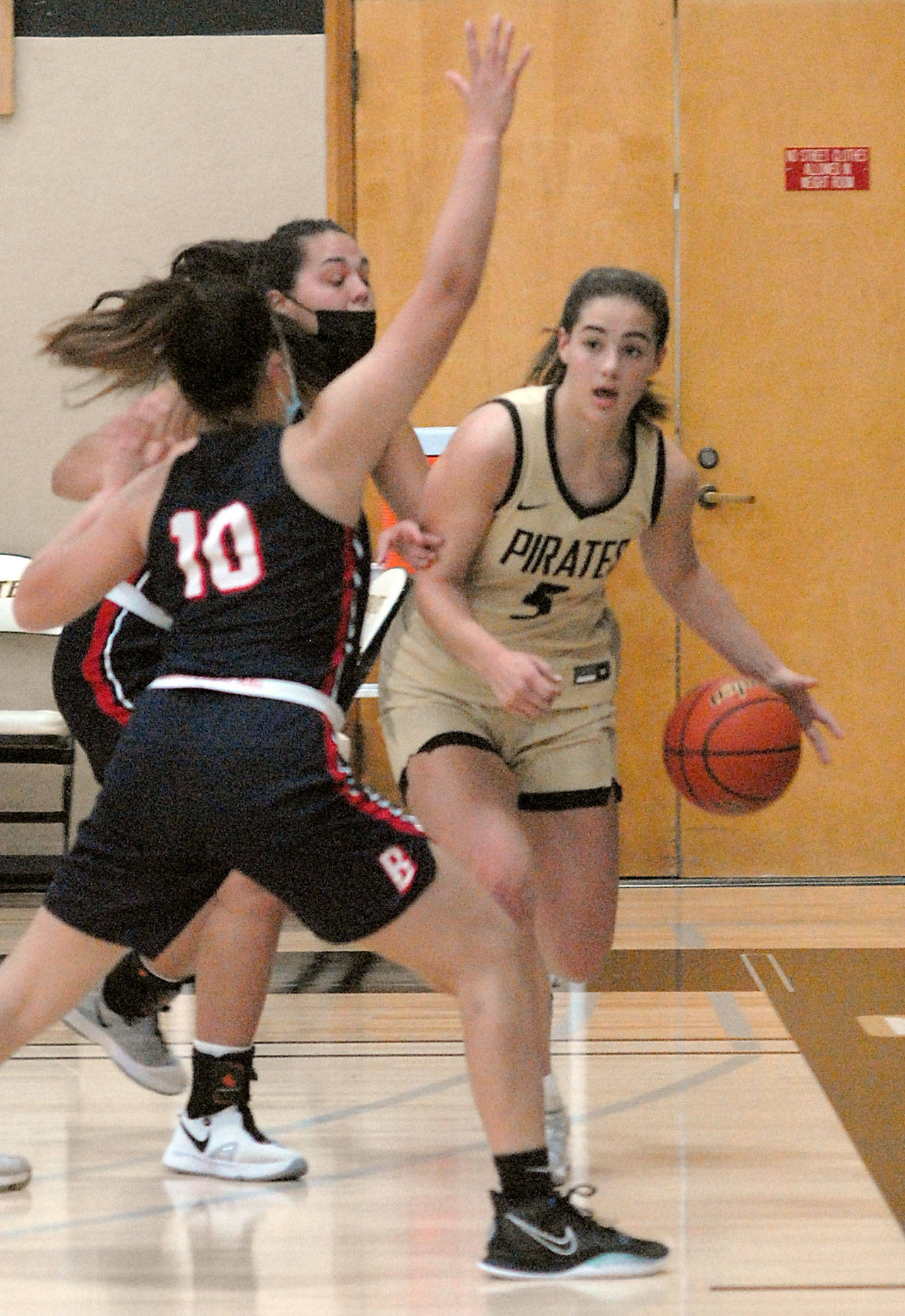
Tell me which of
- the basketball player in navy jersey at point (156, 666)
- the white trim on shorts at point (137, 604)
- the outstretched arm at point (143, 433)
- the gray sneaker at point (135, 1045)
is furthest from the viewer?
the gray sneaker at point (135, 1045)

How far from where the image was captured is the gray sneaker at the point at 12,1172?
9.50 ft

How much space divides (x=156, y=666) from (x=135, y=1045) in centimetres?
76

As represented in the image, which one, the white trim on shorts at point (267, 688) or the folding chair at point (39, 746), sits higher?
the white trim on shorts at point (267, 688)

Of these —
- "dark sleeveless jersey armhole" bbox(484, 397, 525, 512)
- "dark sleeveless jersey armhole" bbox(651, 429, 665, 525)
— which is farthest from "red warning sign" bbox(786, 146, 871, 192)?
"dark sleeveless jersey armhole" bbox(484, 397, 525, 512)

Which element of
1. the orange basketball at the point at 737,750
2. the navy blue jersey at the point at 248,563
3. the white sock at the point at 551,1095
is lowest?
the white sock at the point at 551,1095

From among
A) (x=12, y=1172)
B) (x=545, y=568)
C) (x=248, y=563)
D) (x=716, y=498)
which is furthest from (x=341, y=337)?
Answer: (x=716, y=498)

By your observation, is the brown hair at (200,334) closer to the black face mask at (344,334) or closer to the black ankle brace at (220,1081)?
the black face mask at (344,334)

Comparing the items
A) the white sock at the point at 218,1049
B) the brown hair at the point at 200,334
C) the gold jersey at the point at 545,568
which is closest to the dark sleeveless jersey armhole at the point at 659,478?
the gold jersey at the point at 545,568

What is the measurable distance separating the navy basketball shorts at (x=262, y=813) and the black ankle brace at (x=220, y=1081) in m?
0.63

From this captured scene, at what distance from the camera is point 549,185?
6.30 m

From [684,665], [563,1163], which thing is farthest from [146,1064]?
[684,665]

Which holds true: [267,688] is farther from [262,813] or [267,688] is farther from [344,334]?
[344,334]

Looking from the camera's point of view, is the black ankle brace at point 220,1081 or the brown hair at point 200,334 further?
the black ankle brace at point 220,1081

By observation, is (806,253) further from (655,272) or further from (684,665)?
(684,665)
